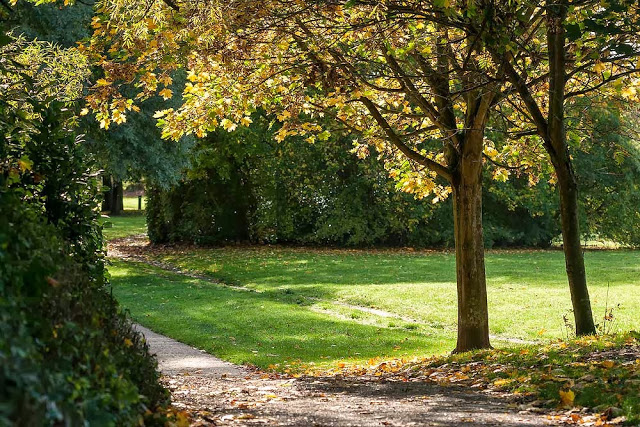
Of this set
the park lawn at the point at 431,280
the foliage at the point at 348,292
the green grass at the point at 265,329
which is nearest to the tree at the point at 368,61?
the green grass at the point at 265,329

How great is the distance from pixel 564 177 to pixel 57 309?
8.07 m

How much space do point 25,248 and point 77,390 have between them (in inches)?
30.4

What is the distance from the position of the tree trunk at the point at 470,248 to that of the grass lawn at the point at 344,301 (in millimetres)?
1934

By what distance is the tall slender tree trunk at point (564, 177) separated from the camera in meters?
9.97

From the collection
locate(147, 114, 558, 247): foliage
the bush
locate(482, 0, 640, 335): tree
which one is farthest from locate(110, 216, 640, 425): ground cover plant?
the bush

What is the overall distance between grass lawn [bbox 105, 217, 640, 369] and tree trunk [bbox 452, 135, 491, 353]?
1.93 meters

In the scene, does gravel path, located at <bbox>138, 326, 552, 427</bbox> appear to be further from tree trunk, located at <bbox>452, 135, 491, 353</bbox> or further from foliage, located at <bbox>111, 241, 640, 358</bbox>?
foliage, located at <bbox>111, 241, 640, 358</bbox>

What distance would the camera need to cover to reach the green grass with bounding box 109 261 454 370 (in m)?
12.6

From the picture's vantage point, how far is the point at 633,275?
22.3m

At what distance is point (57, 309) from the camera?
3.57 m

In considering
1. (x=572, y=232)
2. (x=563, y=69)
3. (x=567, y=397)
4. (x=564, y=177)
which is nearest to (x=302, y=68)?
(x=563, y=69)

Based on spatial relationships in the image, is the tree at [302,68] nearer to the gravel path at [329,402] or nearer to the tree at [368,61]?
the tree at [368,61]

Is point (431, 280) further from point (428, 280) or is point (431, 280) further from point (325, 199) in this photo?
point (325, 199)

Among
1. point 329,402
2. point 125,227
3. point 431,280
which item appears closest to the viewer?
point 329,402
